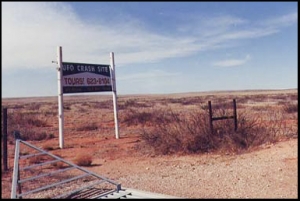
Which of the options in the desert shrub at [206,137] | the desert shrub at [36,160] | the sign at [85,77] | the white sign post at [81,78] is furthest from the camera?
the sign at [85,77]

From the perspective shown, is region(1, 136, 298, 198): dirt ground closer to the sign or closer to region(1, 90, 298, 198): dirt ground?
region(1, 90, 298, 198): dirt ground

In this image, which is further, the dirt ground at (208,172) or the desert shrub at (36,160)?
the desert shrub at (36,160)

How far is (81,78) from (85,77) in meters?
0.23

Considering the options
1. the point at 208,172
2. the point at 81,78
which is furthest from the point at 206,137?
the point at 81,78

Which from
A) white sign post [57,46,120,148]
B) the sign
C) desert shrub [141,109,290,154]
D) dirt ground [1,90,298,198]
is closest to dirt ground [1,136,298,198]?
dirt ground [1,90,298,198]

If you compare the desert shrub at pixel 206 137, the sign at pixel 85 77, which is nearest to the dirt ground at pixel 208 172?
the desert shrub at pixel 206 137

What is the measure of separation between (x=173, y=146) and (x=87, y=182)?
4.16m

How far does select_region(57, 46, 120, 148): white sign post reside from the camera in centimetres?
1254

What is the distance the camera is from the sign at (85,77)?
12922 millimetres

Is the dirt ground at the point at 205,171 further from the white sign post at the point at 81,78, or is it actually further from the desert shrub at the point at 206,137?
the white sign post at the point at 81,78

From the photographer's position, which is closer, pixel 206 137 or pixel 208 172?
pixel 208 172

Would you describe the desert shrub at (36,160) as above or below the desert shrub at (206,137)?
below

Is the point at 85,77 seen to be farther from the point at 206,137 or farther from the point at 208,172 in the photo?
the point at 208,172

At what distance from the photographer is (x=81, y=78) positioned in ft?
44.8
